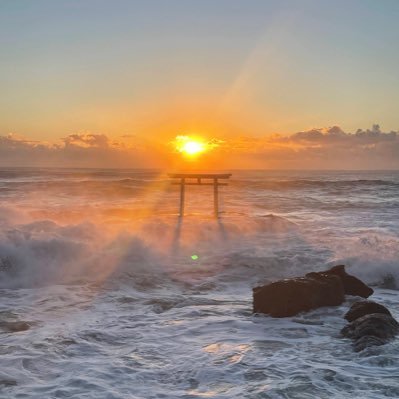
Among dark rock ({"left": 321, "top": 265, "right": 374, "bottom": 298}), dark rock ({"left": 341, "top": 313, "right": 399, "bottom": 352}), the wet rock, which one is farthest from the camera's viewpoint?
dark rock ({"left": 321, "top": 265, "right": 374, "bottom": 298})

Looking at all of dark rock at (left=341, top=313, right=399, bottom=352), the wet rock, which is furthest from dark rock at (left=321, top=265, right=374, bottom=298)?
the wet rock

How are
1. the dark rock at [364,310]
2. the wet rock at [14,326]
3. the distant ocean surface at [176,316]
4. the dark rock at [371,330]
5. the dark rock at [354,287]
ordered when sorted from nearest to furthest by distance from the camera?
the distant ocean surface at [176,316]
the dark rock at [371,330]
the wet rock at [14,326]
the dark rock at [364,310]
the dark rock at [354,287]

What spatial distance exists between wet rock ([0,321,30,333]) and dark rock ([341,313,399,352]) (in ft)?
15.2

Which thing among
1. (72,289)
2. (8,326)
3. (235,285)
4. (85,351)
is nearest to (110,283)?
(72,289)

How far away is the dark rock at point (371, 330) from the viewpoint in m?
6.37

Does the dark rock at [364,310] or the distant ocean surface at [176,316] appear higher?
the dark rock at [364,310]

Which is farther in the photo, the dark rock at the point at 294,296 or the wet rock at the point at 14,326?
the dark rock at the point at 294,296

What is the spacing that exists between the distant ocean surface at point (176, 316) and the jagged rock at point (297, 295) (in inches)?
8.3

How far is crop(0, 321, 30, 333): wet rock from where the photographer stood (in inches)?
283

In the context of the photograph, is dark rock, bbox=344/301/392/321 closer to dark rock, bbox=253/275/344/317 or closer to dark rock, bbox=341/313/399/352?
dark rock, bbox=341/313/399/352

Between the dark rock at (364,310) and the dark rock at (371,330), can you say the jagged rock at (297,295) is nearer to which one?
the dark rock at (364,310)

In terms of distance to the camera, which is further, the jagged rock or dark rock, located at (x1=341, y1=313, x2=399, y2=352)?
the jagged rock

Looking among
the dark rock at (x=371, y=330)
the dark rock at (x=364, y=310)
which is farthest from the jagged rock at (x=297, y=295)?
the dark rock at (x=371, y=330)

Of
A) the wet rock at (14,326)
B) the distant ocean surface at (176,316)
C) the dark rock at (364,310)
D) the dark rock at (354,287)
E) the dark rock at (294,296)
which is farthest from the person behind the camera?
the dark rock at (354,287)
